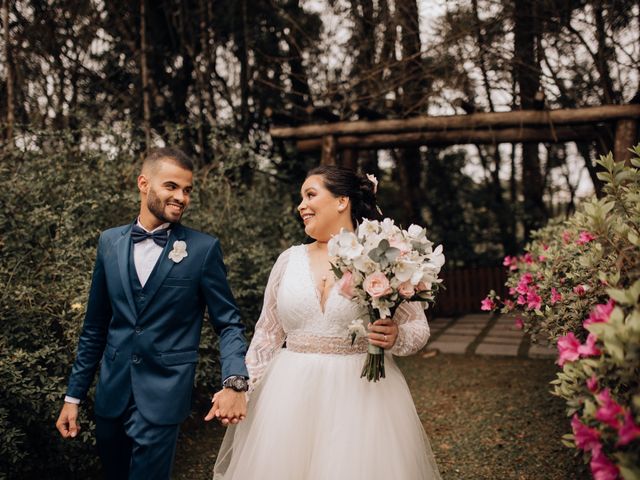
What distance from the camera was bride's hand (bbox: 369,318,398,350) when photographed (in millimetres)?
2160

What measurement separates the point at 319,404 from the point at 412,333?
0.55 meters

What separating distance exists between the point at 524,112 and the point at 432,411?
12.9ft

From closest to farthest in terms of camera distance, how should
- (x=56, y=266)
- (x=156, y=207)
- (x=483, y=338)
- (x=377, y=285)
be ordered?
(x=377, y=285), (x=156, y=207), (x=56, y=266), (x=483, y=338)

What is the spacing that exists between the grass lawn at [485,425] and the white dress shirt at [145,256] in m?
2.09

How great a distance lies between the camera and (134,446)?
2.19 m

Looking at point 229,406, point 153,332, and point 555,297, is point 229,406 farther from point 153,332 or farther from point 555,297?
point 555,297

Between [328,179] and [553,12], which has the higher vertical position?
[553,12]

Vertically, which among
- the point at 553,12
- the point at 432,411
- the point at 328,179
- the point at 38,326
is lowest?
the point at 432,411

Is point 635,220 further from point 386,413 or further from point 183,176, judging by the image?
point 183,176

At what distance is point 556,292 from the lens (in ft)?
9.84

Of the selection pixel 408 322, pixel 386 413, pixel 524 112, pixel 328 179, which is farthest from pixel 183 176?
pixel 524 112

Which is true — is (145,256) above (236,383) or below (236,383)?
above

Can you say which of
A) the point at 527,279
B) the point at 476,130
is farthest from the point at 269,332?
the point at 476,130

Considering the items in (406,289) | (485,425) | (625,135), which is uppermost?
(625,135)
